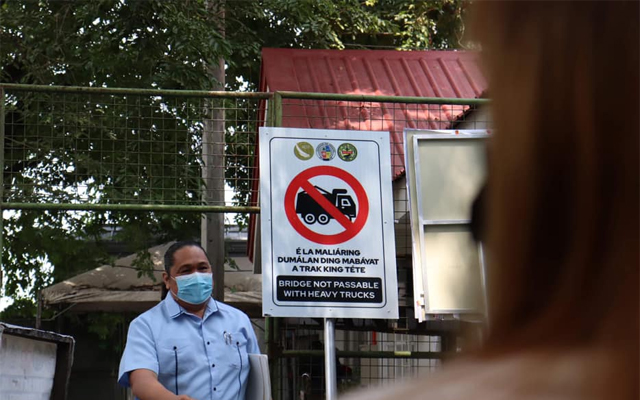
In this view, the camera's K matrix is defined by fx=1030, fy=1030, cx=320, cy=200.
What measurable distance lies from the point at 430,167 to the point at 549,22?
5526 mm

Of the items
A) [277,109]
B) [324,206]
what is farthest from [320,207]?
[277,109]

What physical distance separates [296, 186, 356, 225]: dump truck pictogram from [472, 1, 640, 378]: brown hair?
17.2ft

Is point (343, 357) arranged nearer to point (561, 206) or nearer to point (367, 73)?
point (367, 73)

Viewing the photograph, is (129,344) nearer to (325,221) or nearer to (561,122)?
(325,221)

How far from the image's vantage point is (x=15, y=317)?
786 inches

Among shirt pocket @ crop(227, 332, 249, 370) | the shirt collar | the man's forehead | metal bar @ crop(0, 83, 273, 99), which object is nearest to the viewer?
shirt pocket @ crop(227, 332, 249, 370)

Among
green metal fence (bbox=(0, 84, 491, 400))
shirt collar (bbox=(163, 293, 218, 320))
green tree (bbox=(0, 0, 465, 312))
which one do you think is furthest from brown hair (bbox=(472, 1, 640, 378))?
green tree (bbox=(0, 0, 465, 312))

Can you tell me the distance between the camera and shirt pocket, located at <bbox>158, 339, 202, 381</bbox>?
493 cm

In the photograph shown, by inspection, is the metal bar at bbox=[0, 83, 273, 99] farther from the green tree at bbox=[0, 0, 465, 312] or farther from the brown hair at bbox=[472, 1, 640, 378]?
the brown hair at bbox=[472, 1, 640, 378]

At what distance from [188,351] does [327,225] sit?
1446mm

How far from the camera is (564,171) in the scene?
2.70 feet

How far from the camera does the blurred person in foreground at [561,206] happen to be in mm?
784

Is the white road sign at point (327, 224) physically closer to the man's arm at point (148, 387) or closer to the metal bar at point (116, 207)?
the metal bar at point (116, 207)

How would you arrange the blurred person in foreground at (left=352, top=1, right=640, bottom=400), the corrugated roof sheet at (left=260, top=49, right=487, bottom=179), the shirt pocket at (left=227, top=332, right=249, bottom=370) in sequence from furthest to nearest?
the corrugated roof sheet at (left=260, top=49, right=487, bottom=179) < the shirt pocket at (left=227, top=332, right=249, bottom=370) < the blurred person in foreground at (left=352, top=1, right=640, bottom=400)
